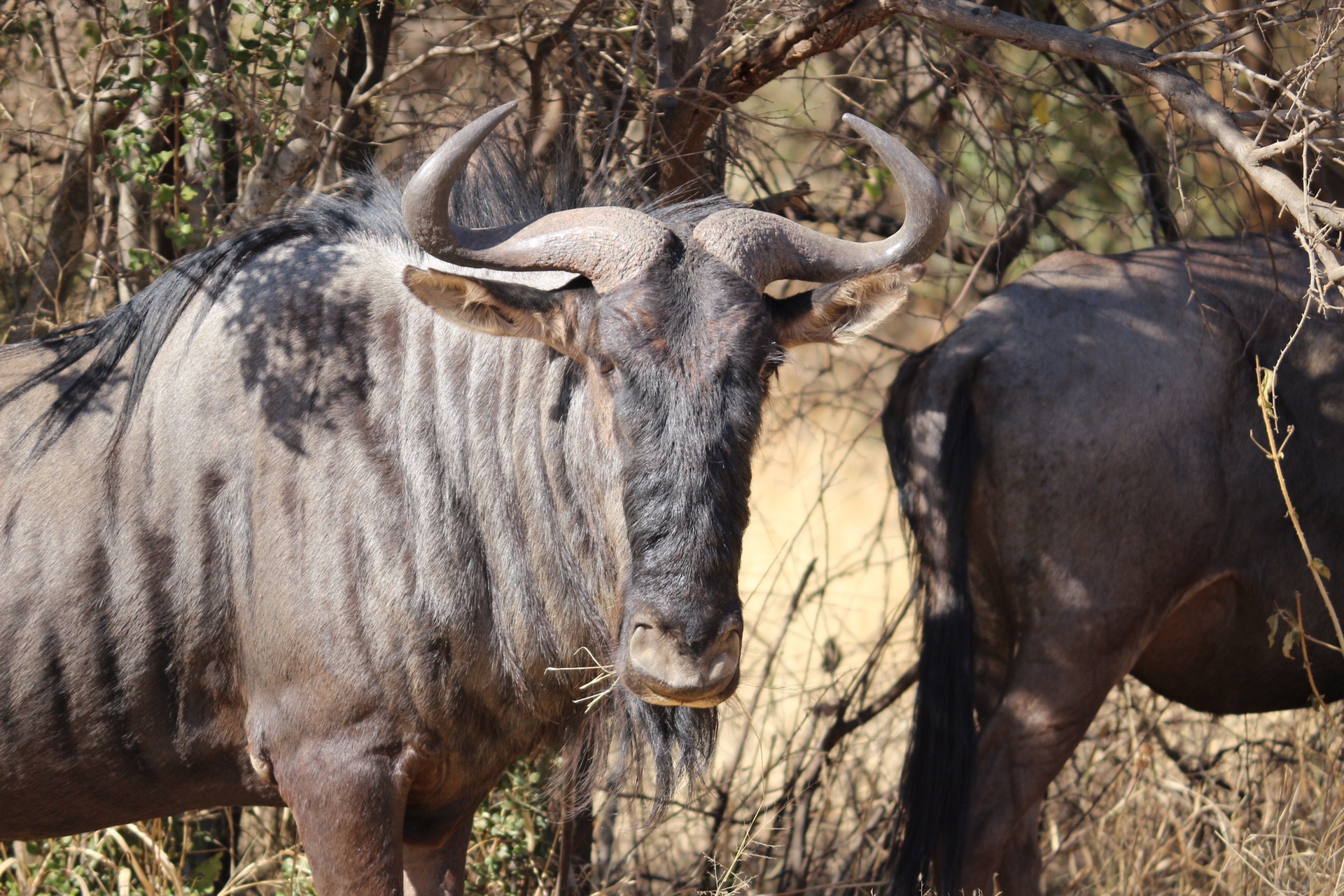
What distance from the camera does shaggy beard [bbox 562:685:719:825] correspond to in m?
2.87

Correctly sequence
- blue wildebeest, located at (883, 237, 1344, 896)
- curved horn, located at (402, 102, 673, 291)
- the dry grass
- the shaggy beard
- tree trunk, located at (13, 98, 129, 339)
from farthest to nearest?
tree trunk, located at (13, 98, 129, 339), the dry grass, blue wildebeest, located at (883, 237, 1344, 896), the shaggy beard, curved horn, located at (402, 102, 673, 291)

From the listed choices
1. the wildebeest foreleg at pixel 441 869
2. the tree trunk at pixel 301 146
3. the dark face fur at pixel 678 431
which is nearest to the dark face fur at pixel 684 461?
the dark face fur at pixel 678 431

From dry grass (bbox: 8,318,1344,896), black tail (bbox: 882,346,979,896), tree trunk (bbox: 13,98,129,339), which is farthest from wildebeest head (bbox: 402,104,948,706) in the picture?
tree trunk (bbox: 13,98,129,339)

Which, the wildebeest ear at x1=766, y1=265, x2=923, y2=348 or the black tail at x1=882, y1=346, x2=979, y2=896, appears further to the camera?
the black tail at x1=882, y1=346, x2=979, y2=896

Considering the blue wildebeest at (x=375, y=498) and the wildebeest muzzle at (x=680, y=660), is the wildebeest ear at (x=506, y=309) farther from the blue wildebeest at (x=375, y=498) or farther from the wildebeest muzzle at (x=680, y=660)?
the wildebeest muzzle at (x=680, y=660)

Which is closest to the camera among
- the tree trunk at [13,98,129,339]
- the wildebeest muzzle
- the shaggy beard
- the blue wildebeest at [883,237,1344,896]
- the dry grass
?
the wildebeest muzzle

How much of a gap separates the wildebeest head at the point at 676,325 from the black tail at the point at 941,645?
2.76ft

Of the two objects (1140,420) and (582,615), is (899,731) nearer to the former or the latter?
(1140,420)

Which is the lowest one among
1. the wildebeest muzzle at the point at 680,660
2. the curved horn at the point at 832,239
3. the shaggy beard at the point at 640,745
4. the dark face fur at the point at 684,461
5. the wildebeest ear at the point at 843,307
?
the shaggy beard at the point at 640,745

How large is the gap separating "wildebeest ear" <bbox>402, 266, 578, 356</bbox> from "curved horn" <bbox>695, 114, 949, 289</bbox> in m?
0.35

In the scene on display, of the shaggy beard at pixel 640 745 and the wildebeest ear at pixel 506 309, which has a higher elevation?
the wildebeest ear at pixel 506 309

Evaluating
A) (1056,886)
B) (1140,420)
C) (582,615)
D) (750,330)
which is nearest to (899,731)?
(1056,886)

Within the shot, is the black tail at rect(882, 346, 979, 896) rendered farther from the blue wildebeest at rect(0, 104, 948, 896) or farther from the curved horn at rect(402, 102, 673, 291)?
the curved horn at rect(402, 102, 673, 291)

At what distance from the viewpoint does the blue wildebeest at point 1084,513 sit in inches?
131
